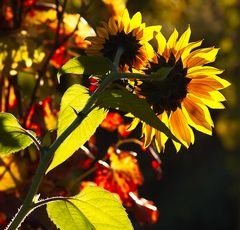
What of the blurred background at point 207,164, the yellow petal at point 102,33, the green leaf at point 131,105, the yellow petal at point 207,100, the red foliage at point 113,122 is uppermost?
the yellow petal at point 102,33

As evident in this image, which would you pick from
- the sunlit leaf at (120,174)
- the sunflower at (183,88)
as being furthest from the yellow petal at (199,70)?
the sunlit leaf at (120,174)

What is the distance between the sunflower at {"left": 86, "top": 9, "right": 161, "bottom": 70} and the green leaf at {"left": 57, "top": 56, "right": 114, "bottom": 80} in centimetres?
8

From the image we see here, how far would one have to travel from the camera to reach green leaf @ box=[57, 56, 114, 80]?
60 centimetres

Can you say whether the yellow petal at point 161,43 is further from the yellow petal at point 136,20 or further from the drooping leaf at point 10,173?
the drooping leaf at point 10,173

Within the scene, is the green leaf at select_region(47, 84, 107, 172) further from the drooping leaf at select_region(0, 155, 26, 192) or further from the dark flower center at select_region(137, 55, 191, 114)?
the drooping leaf at select_region(0, 155, 26, 192)

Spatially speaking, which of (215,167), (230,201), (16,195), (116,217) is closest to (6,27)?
(16,195)

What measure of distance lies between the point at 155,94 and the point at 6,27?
0.49 meters

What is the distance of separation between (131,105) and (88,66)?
0.19 feet

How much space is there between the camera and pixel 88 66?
1.98 ft

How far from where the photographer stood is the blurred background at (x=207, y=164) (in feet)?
17.3

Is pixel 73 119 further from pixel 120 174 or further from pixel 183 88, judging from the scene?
pixel 120 174

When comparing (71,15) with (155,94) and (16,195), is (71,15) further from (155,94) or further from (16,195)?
(155,94)

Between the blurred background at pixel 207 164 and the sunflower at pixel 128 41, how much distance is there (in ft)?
13.4

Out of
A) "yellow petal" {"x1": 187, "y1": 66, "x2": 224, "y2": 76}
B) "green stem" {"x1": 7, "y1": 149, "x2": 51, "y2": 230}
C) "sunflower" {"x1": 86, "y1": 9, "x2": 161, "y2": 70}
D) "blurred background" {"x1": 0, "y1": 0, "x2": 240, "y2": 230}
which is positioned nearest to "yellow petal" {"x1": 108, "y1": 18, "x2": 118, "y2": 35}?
"sunflower" {"x1": 86, "y1": 9, "x2": 161, "y2": 70}
